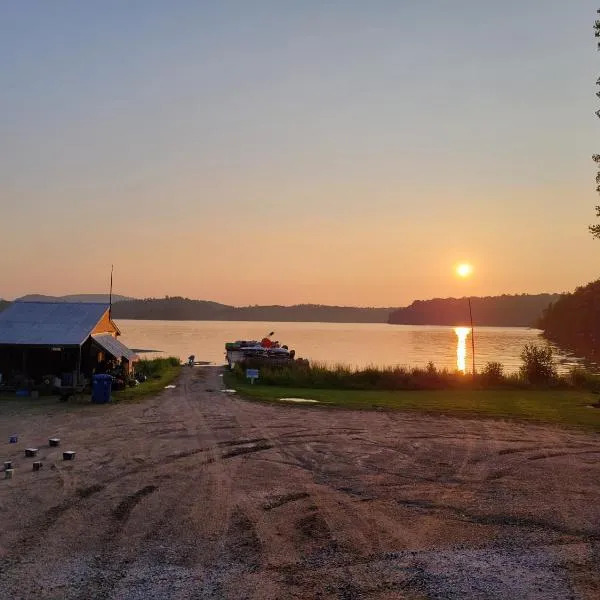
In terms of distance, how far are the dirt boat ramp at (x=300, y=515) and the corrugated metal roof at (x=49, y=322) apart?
11.9m

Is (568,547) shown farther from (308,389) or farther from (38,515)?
(308,389)

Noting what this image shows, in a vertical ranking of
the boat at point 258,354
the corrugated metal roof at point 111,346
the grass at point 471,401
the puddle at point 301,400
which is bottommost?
the grass at point 471,401

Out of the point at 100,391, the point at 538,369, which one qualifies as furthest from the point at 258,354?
the point at 100,391

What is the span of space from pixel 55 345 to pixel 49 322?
3.06 meters

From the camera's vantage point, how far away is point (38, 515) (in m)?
10.2

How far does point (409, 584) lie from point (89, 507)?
19.7 ft

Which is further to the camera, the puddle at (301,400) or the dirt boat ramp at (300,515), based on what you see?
the puddle at (301,400)

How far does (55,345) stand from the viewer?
2958 cm

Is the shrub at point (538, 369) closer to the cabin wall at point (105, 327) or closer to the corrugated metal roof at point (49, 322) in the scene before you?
the cabin wall at point (105, 327)

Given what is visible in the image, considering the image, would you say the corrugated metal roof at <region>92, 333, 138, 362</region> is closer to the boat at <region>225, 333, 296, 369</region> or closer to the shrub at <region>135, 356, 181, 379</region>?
the shrub at <region>135, 356, 181, 379</region>

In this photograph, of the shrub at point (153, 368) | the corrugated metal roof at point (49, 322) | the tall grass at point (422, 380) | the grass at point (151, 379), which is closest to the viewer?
Answer: the grass at point (151, 379)

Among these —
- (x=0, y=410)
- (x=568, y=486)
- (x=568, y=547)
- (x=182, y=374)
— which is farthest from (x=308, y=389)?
(x=568, y=547)

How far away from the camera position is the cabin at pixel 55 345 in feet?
98.7

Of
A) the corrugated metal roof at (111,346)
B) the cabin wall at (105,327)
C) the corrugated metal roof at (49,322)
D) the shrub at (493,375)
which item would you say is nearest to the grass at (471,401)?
the shrub at (493,375)
